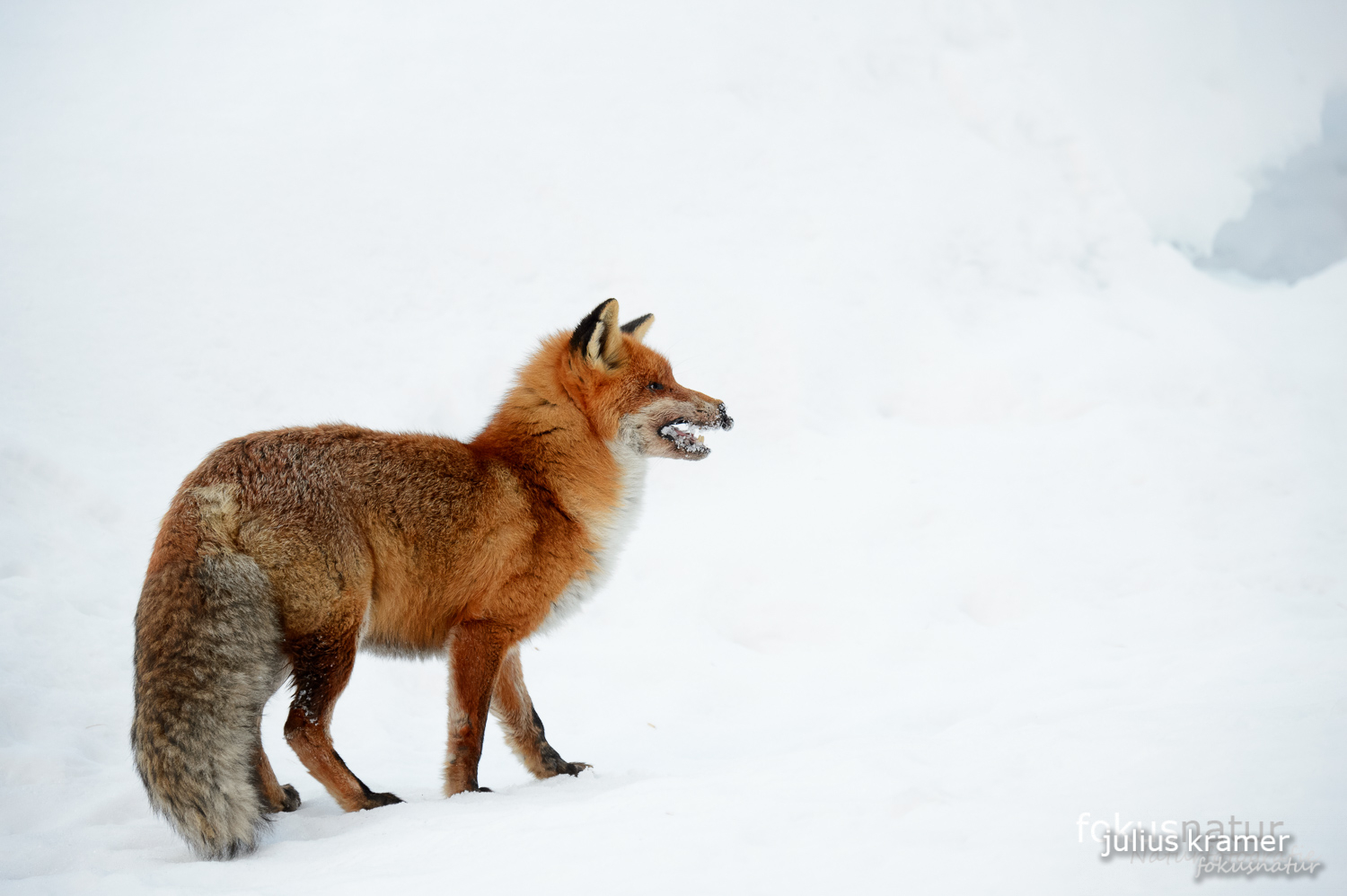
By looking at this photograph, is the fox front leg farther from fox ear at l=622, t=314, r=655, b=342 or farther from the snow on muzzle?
fox ear at l=622, t=314, r=655, b=342

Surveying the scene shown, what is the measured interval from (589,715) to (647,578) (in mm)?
1745

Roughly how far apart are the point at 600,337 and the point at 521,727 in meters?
2.01

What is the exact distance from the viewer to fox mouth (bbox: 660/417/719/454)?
4.50m

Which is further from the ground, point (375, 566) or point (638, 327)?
point (638, 327)

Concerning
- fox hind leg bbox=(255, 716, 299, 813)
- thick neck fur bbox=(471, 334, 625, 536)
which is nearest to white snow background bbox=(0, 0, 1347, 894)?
fox hind leg bbox=(255, 716, 299, 813)

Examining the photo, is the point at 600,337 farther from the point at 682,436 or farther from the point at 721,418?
the point at 721,418

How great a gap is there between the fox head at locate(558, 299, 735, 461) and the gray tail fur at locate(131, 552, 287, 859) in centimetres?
181

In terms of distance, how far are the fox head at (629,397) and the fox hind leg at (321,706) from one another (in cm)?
163

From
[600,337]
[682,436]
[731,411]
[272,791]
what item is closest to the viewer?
[272,791]

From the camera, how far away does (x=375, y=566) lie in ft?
12.0

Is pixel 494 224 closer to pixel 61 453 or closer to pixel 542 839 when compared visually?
pixel 61 453

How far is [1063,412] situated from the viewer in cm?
875

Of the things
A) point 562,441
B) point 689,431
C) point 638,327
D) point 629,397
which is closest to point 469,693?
point 562,441

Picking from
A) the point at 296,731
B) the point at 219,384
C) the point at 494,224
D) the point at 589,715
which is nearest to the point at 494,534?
the point at 296,731
